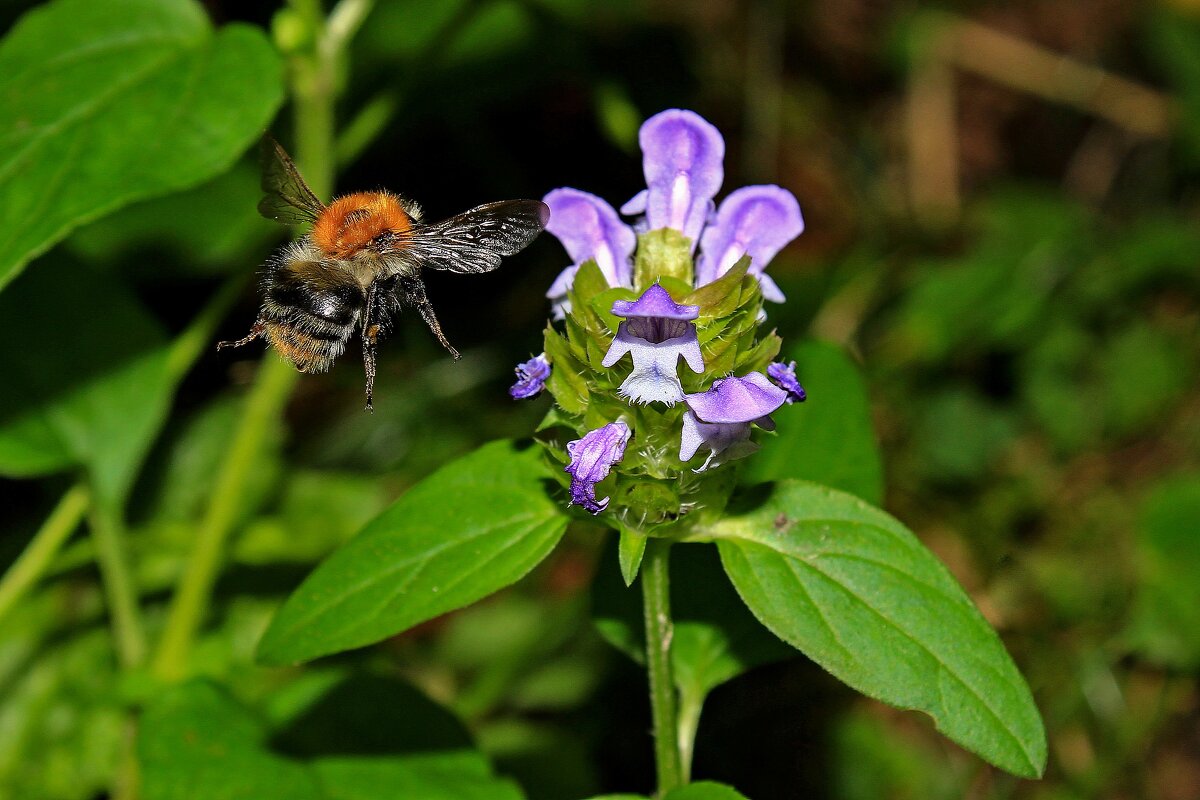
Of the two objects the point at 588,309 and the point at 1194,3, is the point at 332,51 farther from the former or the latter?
the point at 1194,3

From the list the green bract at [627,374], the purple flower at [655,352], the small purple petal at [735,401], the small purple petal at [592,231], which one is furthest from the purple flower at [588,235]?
the small purple petal at [735,401]

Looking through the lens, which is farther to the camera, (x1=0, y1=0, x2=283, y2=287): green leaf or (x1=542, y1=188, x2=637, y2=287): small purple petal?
(x1=0, y1=0, x2=283, y2=287): green leaf

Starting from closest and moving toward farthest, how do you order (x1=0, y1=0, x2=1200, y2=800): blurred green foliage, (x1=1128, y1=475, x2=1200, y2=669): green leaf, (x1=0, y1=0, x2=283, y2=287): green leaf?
(x1=0, y1=0, x2=283, y2=287): green leaf
(x1=0, y1=0, x2=1200, y2=800): blurred green foliage
(x1=1128, y1=475, x2=1200, y2=669): green leaf

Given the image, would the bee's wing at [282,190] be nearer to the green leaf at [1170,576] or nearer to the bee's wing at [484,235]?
the bee's wing at [484,235]

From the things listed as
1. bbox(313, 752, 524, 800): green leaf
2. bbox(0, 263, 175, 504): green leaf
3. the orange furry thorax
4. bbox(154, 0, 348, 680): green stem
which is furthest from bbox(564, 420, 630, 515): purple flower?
bbox(0, 263, 175, 504): green leaf

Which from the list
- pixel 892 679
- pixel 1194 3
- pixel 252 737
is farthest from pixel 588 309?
pixel 1194 3

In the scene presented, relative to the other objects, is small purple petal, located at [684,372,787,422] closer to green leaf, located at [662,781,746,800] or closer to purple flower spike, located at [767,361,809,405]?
purple flower spike, located at [767,361,809,405]
